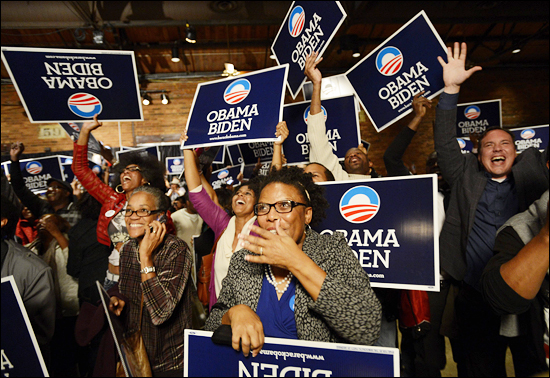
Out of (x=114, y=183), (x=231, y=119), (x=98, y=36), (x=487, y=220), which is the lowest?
(x=487, y=220)

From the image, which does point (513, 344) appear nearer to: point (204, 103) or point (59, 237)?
point (204, 103)

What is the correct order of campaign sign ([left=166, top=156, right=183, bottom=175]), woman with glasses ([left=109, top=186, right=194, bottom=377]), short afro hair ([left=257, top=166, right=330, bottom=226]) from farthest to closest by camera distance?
campaign sign ([left=166, top=156, right=183, bottom=175])
woman with glasses ([left=109, top=186, right=194, bottom=377])
short afro hair ([left=257, top=166, right=330, bottom=226])

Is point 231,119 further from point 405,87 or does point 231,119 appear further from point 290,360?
point 290,360

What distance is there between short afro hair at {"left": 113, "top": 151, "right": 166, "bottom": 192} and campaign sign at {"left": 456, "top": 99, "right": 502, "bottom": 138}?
13.8 feet

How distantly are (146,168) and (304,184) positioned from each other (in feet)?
5.55

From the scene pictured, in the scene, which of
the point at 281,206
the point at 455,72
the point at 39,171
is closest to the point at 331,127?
the point at 455,72

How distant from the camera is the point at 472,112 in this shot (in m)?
4.74

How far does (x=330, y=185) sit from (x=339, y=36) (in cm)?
731

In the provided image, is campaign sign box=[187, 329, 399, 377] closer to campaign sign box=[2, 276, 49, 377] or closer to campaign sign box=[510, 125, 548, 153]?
campaign sign box=[2, 276, 49, 377]

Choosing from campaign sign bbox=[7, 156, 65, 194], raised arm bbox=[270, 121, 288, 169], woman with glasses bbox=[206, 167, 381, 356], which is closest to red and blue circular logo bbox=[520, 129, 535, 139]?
raised arm bbox=[270, 121, 288, 169]

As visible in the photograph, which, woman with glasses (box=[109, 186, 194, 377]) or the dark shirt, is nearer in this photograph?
woman with glasses (box=[109, 186, 194, 377])

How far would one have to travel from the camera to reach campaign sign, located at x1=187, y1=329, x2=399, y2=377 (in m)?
0.92

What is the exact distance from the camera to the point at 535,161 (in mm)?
1780

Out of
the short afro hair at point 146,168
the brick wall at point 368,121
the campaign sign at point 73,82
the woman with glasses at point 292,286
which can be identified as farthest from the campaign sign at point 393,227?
the brick wall at point 368,121
